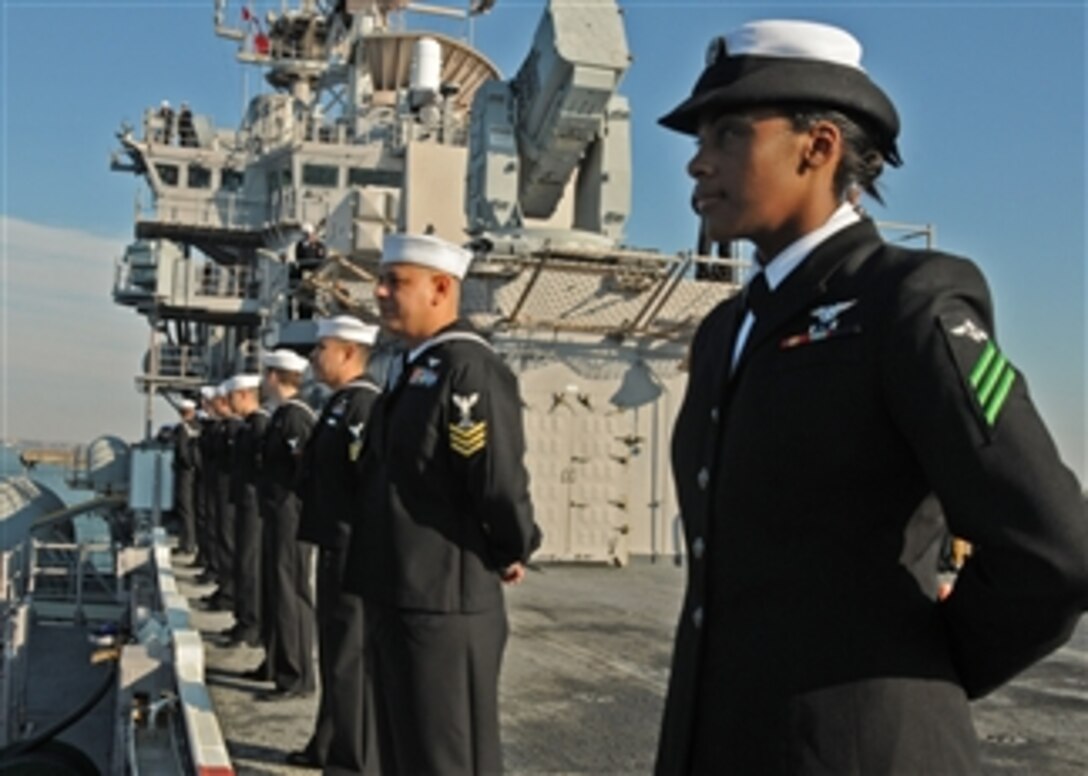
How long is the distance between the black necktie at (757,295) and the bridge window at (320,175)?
76.4 ft

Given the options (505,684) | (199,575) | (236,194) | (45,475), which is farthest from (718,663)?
(45,475)

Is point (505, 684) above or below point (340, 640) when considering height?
below

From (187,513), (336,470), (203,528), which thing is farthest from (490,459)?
(187,513)

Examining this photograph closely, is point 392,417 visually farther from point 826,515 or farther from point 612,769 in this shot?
point 826,515

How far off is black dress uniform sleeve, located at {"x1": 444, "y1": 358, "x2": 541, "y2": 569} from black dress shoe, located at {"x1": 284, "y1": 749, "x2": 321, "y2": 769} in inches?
56.9

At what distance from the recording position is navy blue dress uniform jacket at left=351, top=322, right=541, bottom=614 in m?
3.00

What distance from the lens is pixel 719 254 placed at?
11227 mm

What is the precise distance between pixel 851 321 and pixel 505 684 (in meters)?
3.97

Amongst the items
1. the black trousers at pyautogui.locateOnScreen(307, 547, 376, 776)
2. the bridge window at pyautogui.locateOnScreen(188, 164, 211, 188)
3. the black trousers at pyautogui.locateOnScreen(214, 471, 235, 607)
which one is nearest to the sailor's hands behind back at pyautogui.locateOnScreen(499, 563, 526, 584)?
the black trousers at pyautogui.locateOnScreen(307, 547, 376, 776)

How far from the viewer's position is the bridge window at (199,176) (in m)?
26.4

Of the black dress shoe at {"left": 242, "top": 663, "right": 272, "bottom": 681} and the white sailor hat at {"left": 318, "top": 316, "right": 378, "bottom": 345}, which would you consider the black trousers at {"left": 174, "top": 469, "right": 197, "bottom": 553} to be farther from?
the white sailor hat at {"left": 318, "top": 316, "right": 378, "bottom": 345}

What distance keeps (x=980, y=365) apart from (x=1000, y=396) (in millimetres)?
41

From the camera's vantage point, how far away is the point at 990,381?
4.26 ft

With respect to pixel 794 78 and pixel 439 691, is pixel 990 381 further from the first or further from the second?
pixel 439 691
